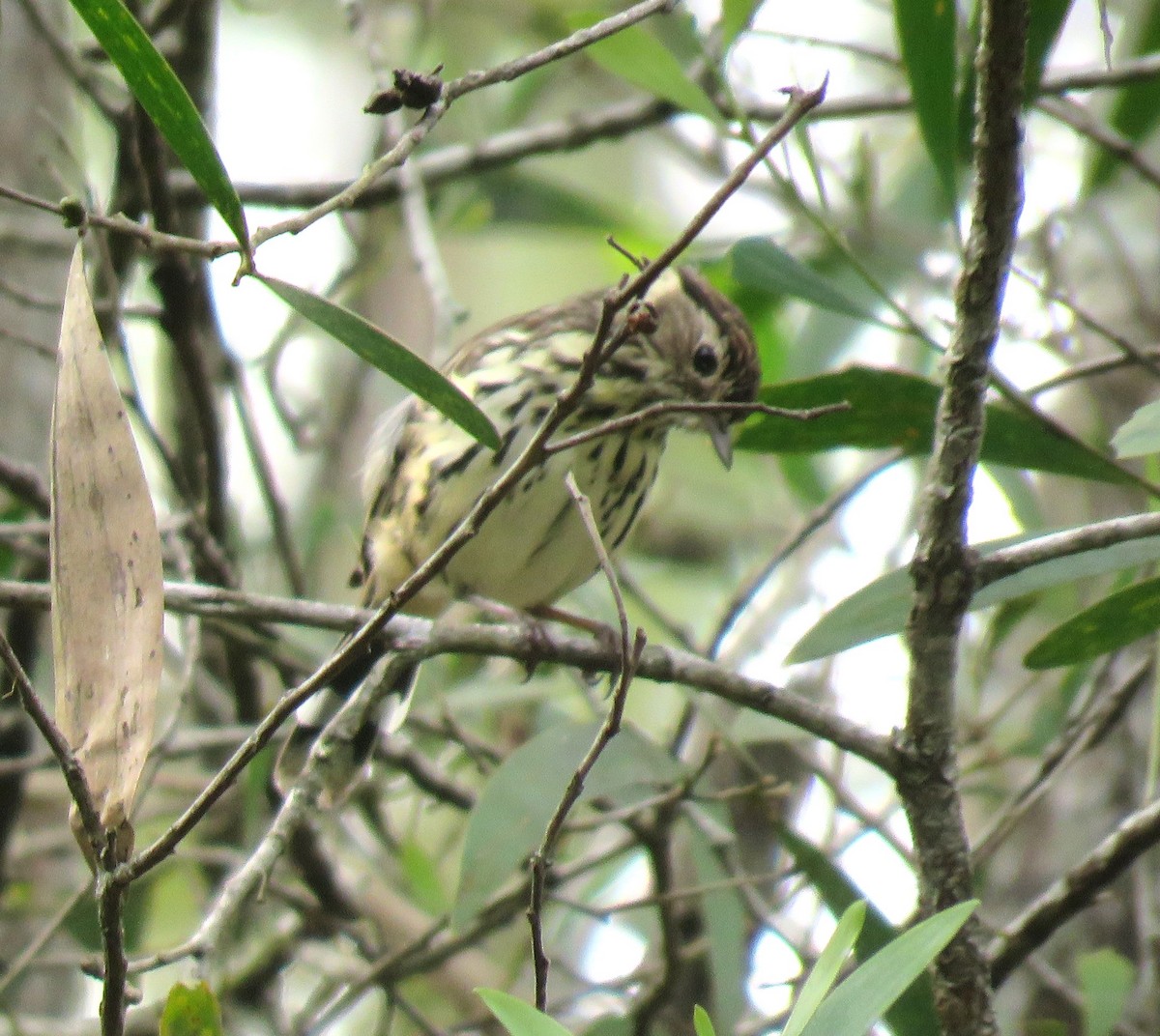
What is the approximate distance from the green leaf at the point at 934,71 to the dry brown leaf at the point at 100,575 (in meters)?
1.33

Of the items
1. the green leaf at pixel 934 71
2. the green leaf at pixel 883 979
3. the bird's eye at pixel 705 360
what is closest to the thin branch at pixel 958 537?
the green leaf at pixel 883 979

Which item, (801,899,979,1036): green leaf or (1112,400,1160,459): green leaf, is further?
(1112,400,1160,459): green leaf

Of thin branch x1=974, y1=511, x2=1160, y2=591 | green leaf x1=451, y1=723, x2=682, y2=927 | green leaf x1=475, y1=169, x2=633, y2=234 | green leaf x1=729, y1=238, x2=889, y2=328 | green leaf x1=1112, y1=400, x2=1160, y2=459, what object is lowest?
thin branch x1=974, y1=511, x2=1160, y2=591

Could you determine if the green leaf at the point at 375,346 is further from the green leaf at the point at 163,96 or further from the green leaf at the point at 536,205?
the green leaf at the point at 536,205

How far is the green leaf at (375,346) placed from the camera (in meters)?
1.84

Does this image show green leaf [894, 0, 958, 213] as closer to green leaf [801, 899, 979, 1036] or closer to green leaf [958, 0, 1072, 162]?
green leaf [958, 0, 1072, 162]

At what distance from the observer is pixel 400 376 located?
193 centimetres

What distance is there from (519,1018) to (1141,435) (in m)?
1.02

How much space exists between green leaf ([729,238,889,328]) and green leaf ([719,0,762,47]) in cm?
36

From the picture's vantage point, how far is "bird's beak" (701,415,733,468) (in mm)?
3924

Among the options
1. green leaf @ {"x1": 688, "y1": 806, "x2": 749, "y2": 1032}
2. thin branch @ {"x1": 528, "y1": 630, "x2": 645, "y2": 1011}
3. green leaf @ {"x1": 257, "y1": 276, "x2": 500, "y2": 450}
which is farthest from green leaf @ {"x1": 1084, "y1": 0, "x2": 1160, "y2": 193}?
thin branch @ {"x1": 528, "y1": 630, "x2": 645, "y2": 1011}

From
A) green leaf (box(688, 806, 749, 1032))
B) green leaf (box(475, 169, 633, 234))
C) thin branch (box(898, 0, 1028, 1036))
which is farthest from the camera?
green leaf (box(475, 169, 633, 234))

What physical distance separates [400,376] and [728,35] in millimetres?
1176

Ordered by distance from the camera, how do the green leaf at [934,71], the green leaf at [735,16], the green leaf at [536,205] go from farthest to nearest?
the green leaf at [536,205]
the green leaf at [735,16]
the green leaf at [934,71]
